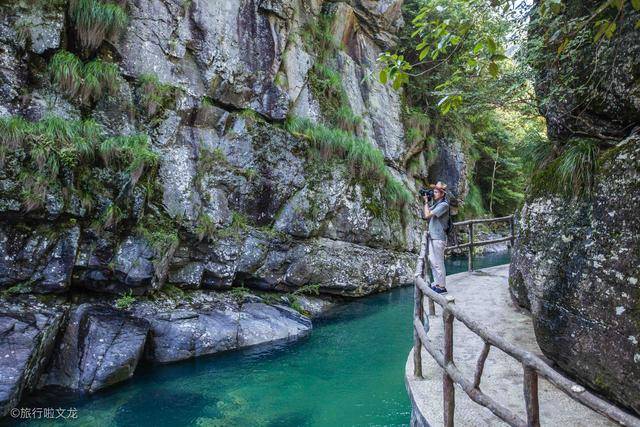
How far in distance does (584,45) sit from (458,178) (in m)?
14.8

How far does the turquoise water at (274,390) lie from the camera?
18.8 ft

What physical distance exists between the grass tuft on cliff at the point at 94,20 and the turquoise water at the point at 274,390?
6920 millimetres

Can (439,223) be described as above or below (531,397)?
above

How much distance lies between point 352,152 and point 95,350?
8.39m

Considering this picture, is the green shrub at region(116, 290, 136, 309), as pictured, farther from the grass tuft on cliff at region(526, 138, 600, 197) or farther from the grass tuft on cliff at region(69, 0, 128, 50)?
the grass tuft on cliff at region(526, 138, 600, 197)

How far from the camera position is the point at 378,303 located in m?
11.3

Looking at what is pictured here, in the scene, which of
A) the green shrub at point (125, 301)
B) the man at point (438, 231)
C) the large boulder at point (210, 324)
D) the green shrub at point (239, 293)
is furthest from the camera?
the green shrub at point (239, 293)

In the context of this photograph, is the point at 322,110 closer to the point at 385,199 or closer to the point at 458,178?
the point at 385,199

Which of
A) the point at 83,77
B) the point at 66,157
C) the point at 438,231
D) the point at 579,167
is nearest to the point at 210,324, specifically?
the point at 66,157

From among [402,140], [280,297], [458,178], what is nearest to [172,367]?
[280,297]

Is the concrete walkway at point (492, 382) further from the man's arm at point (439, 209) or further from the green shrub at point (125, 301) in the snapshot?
the green shrub at point (125, 301)

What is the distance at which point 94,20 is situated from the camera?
8.70 m

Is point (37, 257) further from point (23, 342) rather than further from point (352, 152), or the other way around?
point (352, 152)

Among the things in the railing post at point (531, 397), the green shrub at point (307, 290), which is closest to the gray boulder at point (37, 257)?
the green shrub at point (307, 290)
